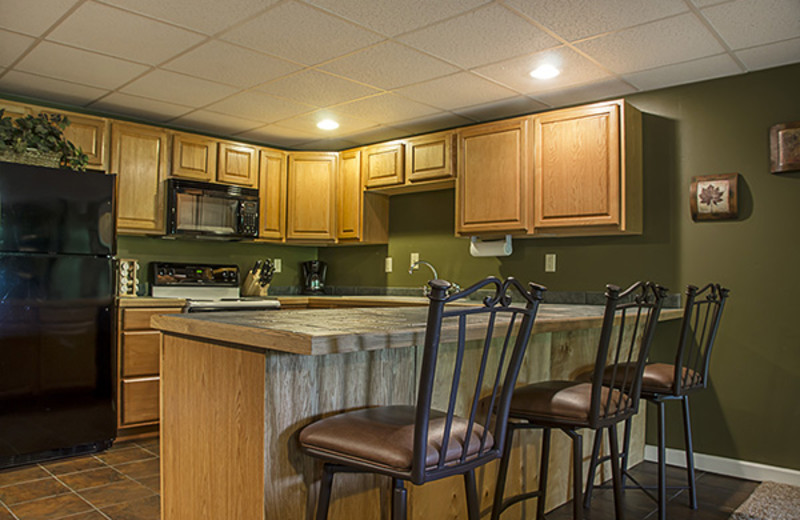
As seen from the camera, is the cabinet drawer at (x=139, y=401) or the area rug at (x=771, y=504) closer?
the area rug at (x=771, y=504)

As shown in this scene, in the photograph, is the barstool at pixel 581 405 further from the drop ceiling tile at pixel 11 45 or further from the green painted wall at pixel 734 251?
the drop ceiling tile at pixel 11 45

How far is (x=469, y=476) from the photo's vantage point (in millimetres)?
1477

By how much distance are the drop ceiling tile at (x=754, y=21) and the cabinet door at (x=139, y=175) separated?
11.4ft

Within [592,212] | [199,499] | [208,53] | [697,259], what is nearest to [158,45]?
[208,53]

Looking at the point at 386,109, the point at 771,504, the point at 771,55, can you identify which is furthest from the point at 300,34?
the point at 771,504

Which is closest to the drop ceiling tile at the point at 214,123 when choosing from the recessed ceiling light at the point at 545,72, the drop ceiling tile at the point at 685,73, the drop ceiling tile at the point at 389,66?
the drop ceiling tile at the point at 389,66

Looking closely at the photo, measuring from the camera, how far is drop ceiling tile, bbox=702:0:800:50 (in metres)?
2.53

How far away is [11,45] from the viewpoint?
3.06m

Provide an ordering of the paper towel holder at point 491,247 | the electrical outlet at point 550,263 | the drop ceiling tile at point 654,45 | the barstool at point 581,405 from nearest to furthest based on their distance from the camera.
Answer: the barstool at point 581,405 → the drop ceiling tile at point 654,45 → the electrical outlet at point 550,263 → the paper towel holder at point 491,247

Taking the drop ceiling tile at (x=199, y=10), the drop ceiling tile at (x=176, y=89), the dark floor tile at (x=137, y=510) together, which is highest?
the drop ceiling tile at (x=199, y=10)

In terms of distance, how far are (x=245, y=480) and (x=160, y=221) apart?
10.4 ft

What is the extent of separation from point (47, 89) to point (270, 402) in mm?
3259

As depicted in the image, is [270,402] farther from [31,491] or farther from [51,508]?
[31,491]

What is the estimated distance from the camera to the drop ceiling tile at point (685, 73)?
3.18 m
